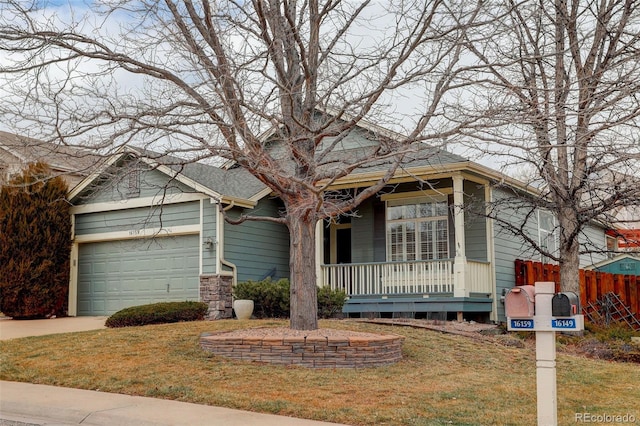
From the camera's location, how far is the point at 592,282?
18.8 meters

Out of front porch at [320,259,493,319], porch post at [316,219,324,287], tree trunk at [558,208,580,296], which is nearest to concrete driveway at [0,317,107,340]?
porch post at [316,219,324,287]

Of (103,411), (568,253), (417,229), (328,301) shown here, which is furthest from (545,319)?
(417,229)

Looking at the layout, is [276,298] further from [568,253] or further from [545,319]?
[545,319]

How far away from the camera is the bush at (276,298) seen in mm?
16359

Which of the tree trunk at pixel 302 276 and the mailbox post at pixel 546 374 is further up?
the tree trunk at pixel 302 276

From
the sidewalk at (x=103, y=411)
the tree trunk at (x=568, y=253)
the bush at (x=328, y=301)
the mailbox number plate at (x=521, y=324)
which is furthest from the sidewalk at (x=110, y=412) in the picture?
the tree trunk at (x=568, y=253)

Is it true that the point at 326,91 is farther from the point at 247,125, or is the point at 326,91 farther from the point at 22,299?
the point at 22,299

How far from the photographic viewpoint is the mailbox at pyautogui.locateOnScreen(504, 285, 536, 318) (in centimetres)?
582

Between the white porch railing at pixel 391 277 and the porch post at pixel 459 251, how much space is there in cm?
27

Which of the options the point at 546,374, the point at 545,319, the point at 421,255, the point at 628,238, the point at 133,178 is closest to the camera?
the point at 545,319

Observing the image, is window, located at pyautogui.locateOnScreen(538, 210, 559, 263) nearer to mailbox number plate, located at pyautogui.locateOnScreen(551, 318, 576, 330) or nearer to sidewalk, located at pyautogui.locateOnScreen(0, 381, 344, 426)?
sidewalk, located at pyautogui.locateOnScreen(0, 381, 344, 426)

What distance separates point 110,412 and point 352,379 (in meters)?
3.17

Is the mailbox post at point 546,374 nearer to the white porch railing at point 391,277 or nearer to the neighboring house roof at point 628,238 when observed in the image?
the neighboring house roof at point 628,238

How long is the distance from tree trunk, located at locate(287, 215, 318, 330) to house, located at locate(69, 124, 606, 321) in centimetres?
528
